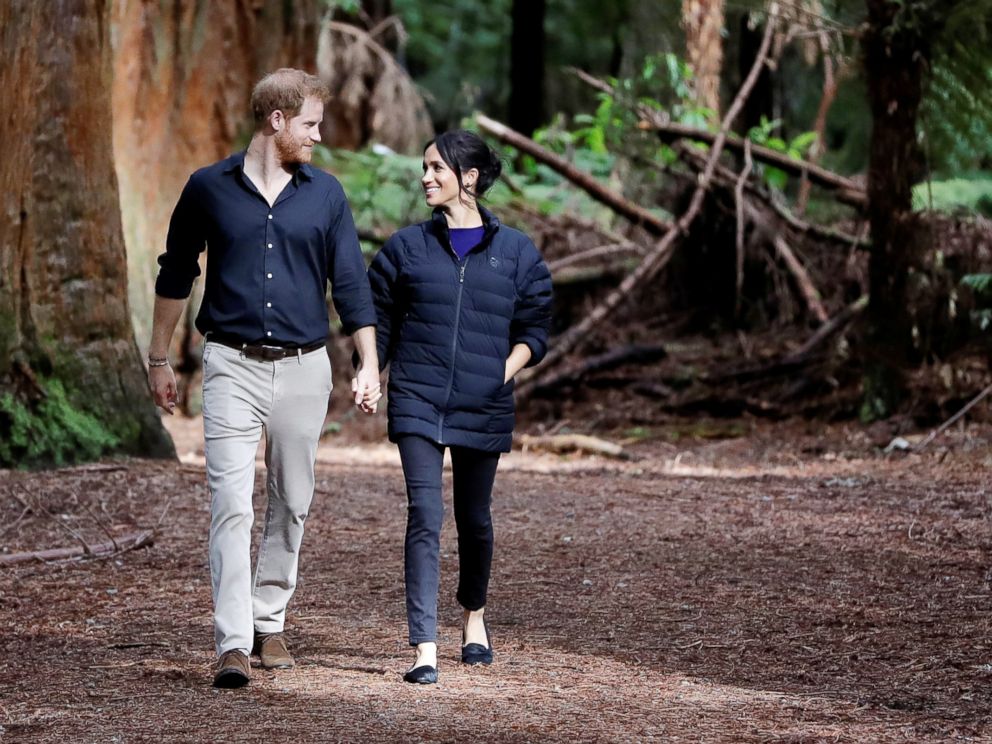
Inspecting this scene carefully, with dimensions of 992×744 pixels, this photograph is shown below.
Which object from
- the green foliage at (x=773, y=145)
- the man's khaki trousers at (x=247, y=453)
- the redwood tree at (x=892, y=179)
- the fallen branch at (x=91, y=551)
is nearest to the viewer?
the man's khaki trousers at (x=247, y=453)

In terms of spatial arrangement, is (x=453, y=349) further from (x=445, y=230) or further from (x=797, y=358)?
(x=797, y=358)

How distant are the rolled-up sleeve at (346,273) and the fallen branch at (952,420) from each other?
657cm

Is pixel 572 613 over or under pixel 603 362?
under

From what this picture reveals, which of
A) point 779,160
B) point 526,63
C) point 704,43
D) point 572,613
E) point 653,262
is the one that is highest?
point 526,63

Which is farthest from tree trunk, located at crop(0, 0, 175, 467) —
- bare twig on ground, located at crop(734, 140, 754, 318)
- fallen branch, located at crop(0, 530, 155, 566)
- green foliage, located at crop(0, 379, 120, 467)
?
bare twig on ground, located at crop(734, 140, 754, 318)

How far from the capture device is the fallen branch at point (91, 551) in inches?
273

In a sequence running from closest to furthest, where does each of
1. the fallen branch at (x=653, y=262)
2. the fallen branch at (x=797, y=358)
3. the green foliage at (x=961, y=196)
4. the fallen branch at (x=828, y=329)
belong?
the green foliage at (x=961, y=196), the fallen branch at (x=797, y=358), the fallen branch at (x=828, y=329), the fallen branch at (x=653, y=262)

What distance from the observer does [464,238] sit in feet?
16.7

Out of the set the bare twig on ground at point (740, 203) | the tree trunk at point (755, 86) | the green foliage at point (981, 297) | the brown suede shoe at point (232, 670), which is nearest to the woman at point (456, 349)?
the brown suede shoe at point (232, 670)

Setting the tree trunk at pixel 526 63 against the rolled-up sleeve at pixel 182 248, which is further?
the tree trunk at pixel 526 63

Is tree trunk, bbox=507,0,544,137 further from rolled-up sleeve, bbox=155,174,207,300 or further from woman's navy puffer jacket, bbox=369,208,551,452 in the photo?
rolled-up sleeve, bbox=155,174,207,300

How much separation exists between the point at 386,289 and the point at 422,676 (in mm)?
1368

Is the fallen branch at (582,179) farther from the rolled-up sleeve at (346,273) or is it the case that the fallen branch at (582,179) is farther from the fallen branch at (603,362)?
the rolled-up sleeve at (346,273)

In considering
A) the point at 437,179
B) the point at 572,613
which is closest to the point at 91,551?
the point at 572,613
